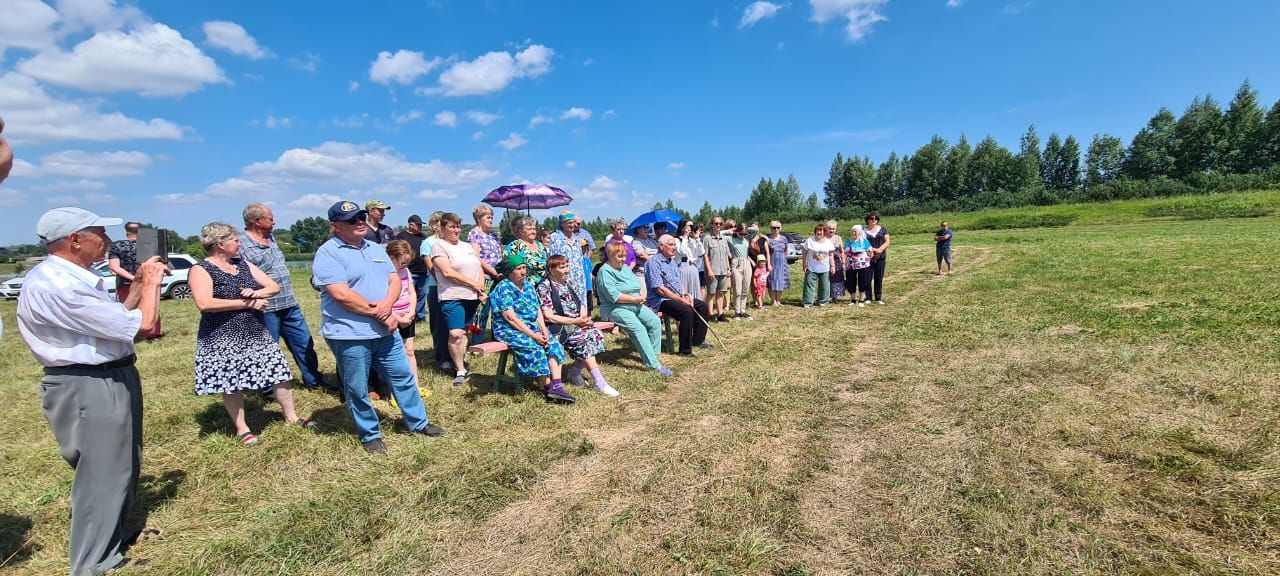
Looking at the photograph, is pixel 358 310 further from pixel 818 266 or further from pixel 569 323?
pixel 818 266

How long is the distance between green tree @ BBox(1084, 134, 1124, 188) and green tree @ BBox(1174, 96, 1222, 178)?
5.69m

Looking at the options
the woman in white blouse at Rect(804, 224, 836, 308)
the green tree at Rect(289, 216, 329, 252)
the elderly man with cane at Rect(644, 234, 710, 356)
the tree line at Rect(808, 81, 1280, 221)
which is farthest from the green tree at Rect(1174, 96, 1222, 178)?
the green tree at Rect(289, 216, 329, 252)

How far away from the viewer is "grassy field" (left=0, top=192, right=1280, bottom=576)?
262 cm

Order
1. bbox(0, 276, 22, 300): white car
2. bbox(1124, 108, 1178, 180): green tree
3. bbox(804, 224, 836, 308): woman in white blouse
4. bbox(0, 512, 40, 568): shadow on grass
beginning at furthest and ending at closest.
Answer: bbox(1124, 108, 1178, 180): green tree
bbox(0, 276, 22, 300): white car
bbox(804, 224, 836, 308): woman in white blouse
bbox(0, 512, 40, 568): shadow on grass

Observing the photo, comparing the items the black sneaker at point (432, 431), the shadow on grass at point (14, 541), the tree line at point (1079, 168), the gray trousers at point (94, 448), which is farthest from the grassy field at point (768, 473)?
the tree line at point (1079, 168)

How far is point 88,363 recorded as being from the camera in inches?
97.0

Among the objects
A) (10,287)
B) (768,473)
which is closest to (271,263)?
(768,473)

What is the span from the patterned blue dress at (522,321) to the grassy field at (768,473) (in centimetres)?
34

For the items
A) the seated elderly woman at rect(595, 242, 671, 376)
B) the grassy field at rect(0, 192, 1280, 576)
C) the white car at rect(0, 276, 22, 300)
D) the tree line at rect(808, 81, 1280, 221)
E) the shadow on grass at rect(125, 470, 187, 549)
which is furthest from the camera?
the tree line at rect(808, 81, 1280, 221)

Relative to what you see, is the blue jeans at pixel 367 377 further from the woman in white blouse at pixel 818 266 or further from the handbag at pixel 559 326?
the woman in white blouse at pixel 818 266

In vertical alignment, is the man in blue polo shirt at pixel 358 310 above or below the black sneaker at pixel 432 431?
above

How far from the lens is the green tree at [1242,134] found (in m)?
51.9

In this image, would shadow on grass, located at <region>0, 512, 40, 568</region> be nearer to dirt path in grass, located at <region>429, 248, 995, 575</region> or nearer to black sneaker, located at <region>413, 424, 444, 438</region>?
black sneaker, located at <region>413, 424, 444, 438</region>

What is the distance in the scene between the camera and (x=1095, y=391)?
4.45 metres
